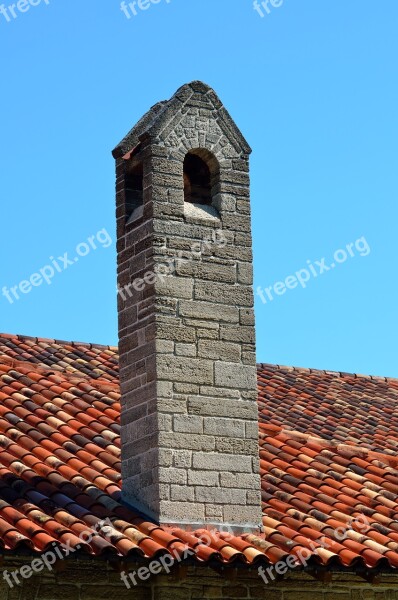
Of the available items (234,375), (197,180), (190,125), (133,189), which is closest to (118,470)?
(234,375)

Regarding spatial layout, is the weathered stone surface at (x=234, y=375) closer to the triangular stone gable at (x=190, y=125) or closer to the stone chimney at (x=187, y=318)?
the stone chimney at (x=187, y=318)

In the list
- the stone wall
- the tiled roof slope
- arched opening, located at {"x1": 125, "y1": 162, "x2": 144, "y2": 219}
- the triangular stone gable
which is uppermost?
the triangular stone gable

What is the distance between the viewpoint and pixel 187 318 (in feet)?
32.3

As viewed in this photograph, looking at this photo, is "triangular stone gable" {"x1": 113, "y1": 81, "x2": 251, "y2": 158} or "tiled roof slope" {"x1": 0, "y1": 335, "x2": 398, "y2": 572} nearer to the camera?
"tiled roof slope" {"x1": 0, "y1": 335, "x2": 398, "y2": 572}

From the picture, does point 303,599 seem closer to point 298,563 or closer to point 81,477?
point 298,563

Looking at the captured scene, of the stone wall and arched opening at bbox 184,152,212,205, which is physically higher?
arched opening at bbox 184,152,212,205

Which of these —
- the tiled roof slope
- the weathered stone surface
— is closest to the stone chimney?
the weathered stone surface

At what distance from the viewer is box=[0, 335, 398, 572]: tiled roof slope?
888 centimetres

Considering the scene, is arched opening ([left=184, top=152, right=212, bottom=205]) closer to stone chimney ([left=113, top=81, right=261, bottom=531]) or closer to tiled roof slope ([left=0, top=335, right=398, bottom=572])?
stone chimney ([left=113, top=81, right=261, bottom=531])

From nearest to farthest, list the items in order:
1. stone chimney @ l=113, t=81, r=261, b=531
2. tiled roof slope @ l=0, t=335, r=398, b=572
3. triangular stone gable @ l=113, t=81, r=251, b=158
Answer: tiled roof slope @ l=0, t=335, r=398, b=572, stone chimney @ l=113, t=81, r=261, b=531, triangular stone gable @ l=113, t=81, r=251, b=158

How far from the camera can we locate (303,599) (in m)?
9.57

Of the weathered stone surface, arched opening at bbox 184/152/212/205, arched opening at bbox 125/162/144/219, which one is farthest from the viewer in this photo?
arched opening at bbox 184/152/212/205

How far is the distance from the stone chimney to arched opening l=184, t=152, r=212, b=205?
1cm

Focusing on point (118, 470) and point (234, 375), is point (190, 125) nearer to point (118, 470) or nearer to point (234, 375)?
point (234, 375)
